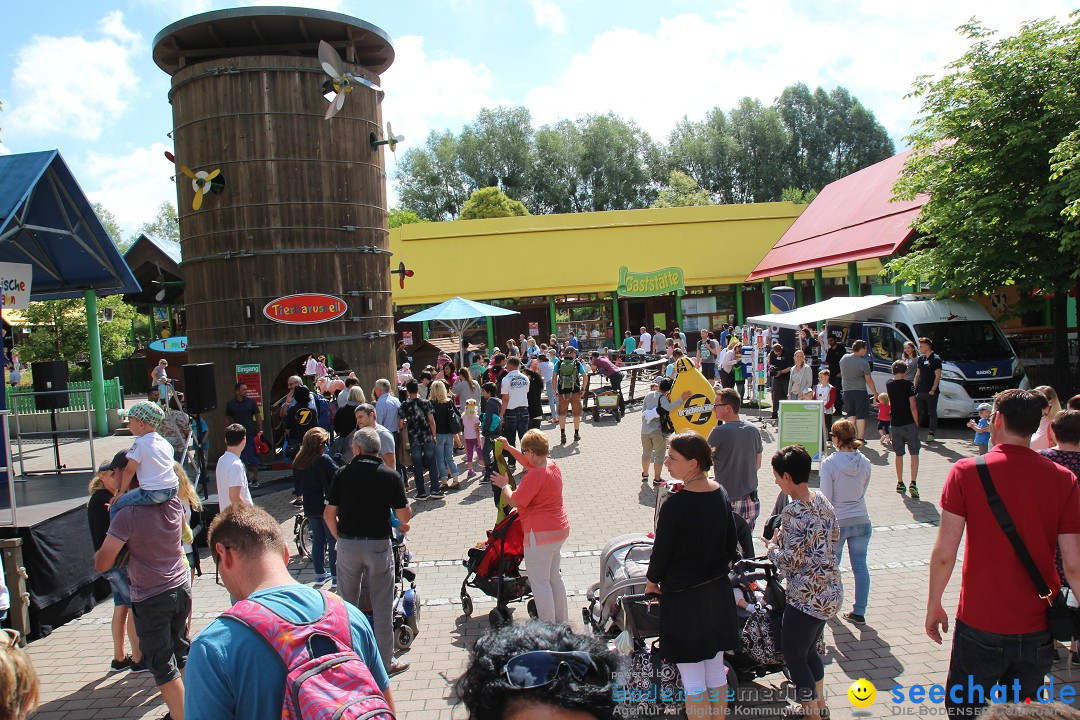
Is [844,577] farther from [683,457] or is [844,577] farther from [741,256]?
[741,256]

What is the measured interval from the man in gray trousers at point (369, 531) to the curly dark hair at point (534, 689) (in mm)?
3610

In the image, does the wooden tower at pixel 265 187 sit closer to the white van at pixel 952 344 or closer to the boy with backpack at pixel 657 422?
the boy with backpack at pixel 657 422

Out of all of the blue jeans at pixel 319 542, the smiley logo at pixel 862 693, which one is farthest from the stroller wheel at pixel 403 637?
the smiley logo at pixel 862 693

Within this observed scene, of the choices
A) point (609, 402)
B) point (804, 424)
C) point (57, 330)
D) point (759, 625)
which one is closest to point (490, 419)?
point (804, 424)

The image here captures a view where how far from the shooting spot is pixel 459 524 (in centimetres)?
944

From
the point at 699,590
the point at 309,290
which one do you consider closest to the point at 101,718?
the point at 699,590

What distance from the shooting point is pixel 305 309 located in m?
14.2

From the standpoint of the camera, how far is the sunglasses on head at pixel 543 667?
1.60 m

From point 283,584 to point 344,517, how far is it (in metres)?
2.66

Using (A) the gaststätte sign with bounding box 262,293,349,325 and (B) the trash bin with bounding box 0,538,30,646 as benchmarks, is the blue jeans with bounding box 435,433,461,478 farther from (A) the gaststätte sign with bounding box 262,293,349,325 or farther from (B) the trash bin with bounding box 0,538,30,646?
(B) the trash bin with bounding box 0,538,30,646

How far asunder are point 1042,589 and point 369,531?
3.99 m

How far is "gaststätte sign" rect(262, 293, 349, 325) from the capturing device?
14.0m

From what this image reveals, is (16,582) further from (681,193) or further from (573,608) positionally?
(681,193)

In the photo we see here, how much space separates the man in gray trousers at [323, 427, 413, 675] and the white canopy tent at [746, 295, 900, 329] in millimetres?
12536
